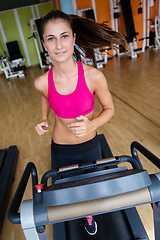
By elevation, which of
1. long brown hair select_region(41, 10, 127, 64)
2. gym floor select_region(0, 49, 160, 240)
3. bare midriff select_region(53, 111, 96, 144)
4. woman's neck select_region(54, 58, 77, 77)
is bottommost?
gym floor select_region(0, 49, 160, 240)

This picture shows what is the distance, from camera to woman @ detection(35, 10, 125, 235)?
94 cm

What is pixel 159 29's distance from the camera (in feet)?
22.1

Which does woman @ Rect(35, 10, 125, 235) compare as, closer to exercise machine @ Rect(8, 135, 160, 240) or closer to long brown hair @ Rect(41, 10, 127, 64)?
long brown hair @ Rect(41, 10, 127, 64)

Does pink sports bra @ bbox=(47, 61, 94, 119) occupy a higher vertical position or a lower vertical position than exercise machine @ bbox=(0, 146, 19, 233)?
higher

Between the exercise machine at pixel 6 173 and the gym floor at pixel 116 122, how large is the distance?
3.0 inches

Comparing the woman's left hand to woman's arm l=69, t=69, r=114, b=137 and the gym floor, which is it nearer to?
woman's arm l=69, t=69, r=114, b=137

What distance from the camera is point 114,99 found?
366 centimetres

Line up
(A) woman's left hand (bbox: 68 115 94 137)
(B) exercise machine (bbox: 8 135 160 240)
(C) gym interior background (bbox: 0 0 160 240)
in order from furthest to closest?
1. (C) gym interior background (bbox: 0 0 160 240)
2. (A) woman's left hand (bbox: 68 115 94 137)
3. (B) exercise machine (bbox: 8 135 160 240)

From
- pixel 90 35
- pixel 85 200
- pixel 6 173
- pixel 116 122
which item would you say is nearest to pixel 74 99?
pixel 90 35

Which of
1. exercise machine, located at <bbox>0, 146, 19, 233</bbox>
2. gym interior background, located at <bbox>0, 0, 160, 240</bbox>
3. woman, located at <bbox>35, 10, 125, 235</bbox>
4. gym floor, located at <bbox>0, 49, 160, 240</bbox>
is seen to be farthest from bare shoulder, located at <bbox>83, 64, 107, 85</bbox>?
exercise machine, located at <bbox>0, 146, 19, 233</bbox>

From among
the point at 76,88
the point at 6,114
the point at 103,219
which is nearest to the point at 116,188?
the point at 76,88

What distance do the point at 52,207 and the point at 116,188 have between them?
21cm

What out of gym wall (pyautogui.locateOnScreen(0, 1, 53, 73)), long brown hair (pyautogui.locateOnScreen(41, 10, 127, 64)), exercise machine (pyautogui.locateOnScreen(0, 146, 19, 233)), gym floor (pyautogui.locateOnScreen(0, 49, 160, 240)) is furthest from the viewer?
gym wall (pyautogui.locateOnScreen(0, 1, 53, 73))

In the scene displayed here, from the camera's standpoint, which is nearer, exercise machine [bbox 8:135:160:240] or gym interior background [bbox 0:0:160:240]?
exercise machine [bbox 8:135:160:240]
